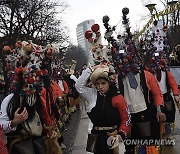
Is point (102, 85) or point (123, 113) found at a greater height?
point (102, 85)

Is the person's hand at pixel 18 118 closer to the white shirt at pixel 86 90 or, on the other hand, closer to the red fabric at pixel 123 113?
the white shirt at pixel 86 90

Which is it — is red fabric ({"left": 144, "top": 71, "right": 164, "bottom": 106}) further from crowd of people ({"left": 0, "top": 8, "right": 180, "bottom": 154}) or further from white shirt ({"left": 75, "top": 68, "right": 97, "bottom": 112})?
white shirt ({"left": 75, "top": 68, "right": 97, "bottom": 112})

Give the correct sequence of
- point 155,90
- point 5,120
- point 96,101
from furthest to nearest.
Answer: point 155,90 → point 96,101 → point 5,120

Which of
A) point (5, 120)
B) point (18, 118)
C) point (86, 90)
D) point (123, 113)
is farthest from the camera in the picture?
point (86, 90)

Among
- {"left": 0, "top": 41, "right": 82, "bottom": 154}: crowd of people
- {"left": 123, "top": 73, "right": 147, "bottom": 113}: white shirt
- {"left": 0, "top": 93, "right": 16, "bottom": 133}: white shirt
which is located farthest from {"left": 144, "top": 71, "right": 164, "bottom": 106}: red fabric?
{"left": 0, "top": 93, "right": 16, "bottom": 133}: white shirt

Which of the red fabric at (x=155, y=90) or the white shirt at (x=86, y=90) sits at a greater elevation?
the white shirt at (x=86, y=90)

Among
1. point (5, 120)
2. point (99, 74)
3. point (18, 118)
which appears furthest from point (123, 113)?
point (5, 120)

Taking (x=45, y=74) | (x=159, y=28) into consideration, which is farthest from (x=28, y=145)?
(x=159, y=28)

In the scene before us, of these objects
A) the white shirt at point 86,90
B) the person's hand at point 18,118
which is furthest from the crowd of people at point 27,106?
the white shirt at point 86,90

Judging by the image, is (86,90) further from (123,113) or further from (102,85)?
(123,113)

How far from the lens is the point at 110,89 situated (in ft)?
16.1

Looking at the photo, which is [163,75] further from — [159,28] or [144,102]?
[144,102]

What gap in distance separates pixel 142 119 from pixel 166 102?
236 centimetres

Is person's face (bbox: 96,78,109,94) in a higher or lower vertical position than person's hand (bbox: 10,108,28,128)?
higher
